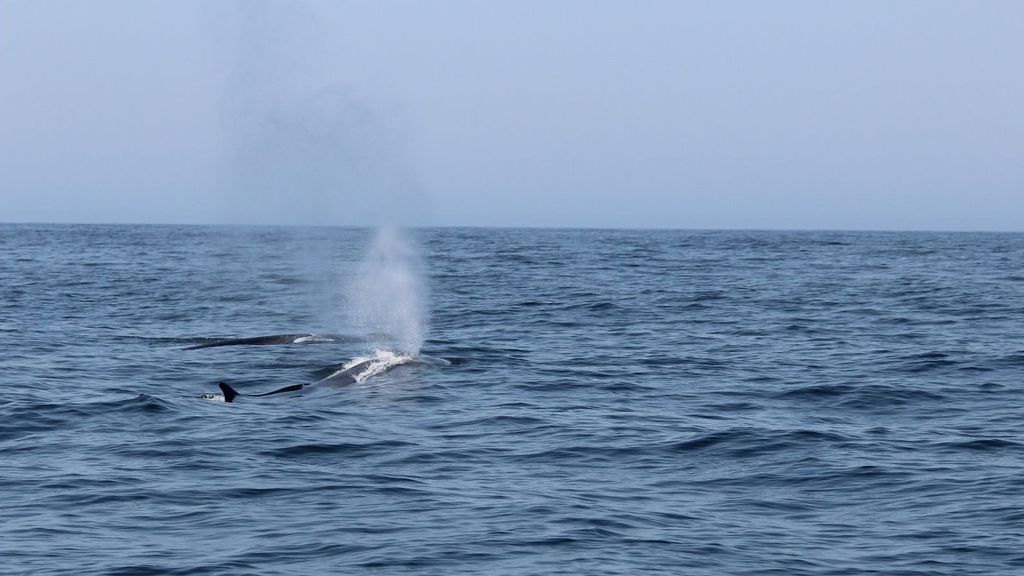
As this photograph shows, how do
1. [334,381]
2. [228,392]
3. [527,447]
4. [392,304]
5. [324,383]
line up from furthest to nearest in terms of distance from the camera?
[392,304] → [334,381] → [324,383] → [228,392] → [527,447]

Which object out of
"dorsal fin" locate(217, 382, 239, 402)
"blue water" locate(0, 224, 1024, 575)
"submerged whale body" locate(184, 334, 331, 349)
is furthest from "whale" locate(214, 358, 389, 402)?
"submerged whale body" locate(184, 334, 331, 349)

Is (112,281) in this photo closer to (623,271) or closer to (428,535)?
(623,271)

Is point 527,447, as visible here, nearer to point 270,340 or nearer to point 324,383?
point 324,383

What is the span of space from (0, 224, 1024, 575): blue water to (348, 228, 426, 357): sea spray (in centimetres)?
69

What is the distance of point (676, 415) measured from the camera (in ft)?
66.9

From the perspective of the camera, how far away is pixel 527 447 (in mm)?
17609

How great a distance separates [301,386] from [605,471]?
8428 mm

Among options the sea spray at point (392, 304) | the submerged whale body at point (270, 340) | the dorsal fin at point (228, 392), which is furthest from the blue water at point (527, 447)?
the submerged whale body at point (270, 340)

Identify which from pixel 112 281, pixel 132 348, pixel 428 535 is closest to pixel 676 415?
pixel 428 535

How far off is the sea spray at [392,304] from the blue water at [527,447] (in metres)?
0.69

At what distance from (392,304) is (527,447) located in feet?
74.6

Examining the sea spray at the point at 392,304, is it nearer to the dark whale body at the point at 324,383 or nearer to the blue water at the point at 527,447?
the blue water at the point at 527,447

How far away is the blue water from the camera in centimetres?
1246

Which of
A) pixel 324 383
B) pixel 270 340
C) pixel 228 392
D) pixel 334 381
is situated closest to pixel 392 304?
pixel 270 340
